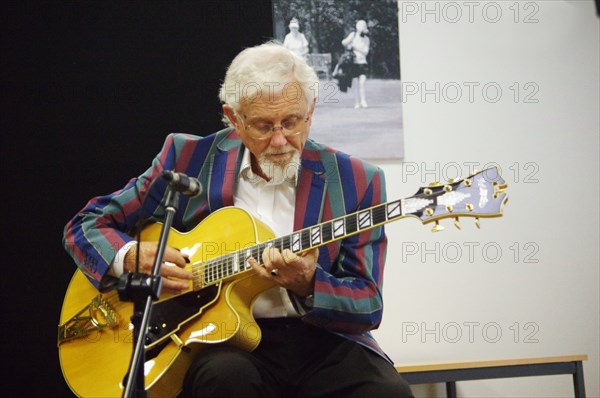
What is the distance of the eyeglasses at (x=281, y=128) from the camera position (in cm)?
202

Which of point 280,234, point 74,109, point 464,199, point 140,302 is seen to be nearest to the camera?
point 140,302

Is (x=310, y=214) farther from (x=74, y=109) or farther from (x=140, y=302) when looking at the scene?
(x=74, y=109)

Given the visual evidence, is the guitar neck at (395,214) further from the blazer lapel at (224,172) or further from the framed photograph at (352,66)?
the framed photograph at (352,66)

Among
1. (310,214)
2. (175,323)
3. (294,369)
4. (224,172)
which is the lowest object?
(294,369)

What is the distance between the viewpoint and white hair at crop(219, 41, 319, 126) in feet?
6.61

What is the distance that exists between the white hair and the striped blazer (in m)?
0.20

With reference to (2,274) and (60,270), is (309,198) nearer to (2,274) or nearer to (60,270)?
(60,270)

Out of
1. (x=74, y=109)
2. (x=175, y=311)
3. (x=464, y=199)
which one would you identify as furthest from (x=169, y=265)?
(x=74, y=109)

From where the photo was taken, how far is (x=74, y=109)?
9.09ft

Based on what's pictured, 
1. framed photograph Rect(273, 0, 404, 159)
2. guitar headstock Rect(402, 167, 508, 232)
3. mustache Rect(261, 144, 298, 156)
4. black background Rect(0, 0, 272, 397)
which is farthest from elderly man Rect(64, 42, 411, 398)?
framed photograph Rect(273, 0, 404, 159)

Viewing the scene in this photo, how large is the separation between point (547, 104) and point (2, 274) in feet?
8.88

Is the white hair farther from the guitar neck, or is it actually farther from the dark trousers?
the dark trousers

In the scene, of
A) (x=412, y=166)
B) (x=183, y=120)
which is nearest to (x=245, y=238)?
(x=183, y=120)

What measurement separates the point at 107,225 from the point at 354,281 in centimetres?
83
